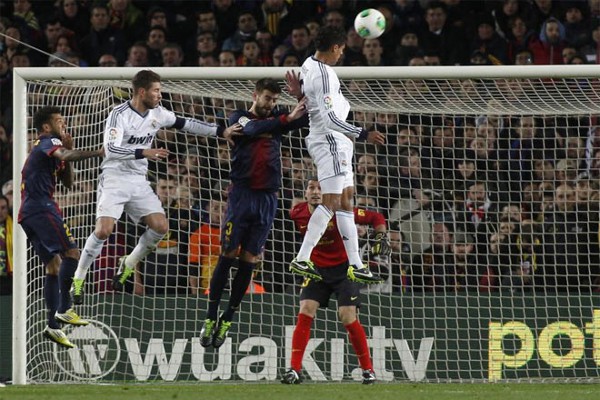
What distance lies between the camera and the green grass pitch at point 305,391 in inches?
418

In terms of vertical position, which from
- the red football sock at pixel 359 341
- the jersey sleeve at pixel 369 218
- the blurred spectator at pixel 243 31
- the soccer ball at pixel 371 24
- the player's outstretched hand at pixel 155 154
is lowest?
the red football sock at pixel 359 341

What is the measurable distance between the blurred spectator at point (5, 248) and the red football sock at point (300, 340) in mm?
3779

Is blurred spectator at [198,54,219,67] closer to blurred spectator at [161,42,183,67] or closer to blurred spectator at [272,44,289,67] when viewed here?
blurred spectator at [161,42,183,67]

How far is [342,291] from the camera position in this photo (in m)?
12.6

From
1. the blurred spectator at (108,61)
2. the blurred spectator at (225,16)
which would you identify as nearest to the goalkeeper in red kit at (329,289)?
the blurred spectator at (108,61)

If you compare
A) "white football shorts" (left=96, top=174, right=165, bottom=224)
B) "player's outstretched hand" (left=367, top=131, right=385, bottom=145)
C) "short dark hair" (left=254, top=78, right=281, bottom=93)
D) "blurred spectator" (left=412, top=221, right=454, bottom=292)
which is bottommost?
"blurred spectator" (left=412, top=221, right=454, bottom=292)

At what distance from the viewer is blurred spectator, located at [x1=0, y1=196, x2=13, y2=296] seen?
14.7 m

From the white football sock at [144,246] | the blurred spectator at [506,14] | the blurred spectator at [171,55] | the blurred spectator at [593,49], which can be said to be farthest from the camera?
the blurred spectator at [506,14]

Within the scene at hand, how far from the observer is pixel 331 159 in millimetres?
11570

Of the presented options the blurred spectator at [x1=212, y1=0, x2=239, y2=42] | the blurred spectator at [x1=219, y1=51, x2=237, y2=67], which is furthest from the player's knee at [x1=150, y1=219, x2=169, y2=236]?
→ the blurred spectator at [x1=212, y1=0, x2=239, y2=42]

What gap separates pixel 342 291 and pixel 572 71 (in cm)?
303

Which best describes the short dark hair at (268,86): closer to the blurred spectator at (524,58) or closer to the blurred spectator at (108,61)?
the blurred spectator at (524,58)

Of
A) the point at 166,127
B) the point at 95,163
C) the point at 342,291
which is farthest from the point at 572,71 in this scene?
the point at 95,163

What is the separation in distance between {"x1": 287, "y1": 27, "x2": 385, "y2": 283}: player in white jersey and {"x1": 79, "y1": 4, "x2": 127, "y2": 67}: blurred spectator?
22.3ft
